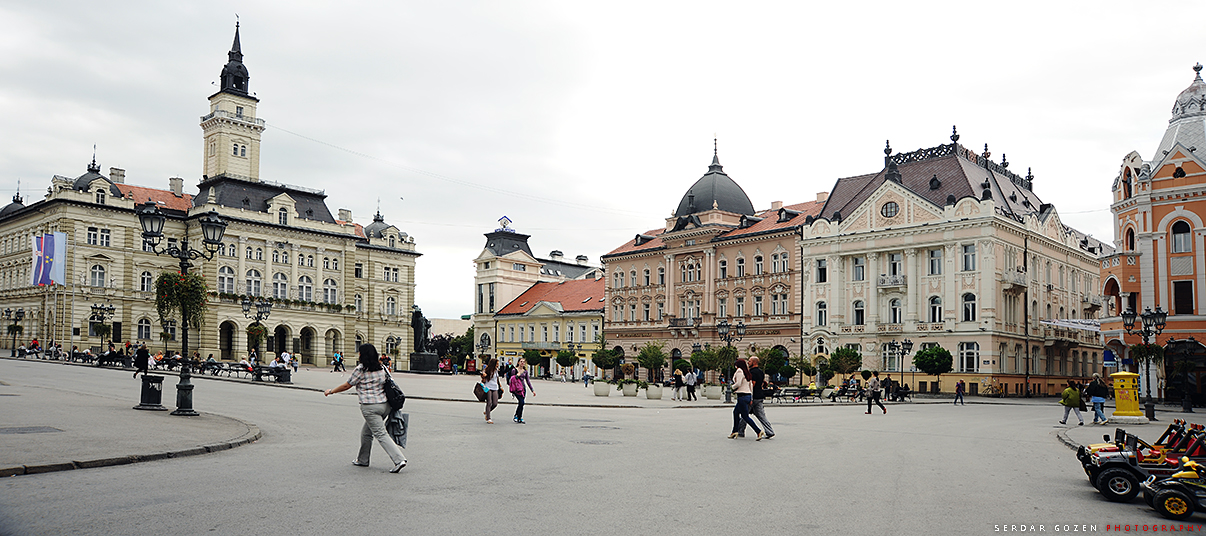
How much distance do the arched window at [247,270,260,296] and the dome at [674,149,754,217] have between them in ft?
133

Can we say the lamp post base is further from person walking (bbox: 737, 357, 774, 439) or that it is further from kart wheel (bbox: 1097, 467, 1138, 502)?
kart wheel (bbox: 1097, 467, 1138, 502)

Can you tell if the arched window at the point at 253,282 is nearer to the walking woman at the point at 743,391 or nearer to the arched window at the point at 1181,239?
the arched window at the point at 1181,239

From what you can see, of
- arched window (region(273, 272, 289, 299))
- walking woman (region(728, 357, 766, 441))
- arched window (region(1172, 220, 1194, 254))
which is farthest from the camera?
arched window (region(273, 272, 289, 299))

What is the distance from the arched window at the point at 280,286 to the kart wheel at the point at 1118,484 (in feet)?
280

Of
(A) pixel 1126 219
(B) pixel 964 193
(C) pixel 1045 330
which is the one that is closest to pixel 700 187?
(B) pixel 964 193

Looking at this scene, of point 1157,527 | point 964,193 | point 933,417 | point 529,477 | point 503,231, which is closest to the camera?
point 1157,527

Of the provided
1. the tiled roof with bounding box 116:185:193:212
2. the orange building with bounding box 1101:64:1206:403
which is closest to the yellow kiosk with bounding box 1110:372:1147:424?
the orange building with bounding box 1101:64:1206:403

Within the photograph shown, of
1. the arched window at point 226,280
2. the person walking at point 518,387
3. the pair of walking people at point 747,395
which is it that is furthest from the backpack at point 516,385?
the arched window at point 226,280

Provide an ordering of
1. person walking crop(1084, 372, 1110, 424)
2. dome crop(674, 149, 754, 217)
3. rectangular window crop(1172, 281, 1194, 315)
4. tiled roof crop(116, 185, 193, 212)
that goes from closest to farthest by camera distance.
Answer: person walking crop(1084, 372, 1110, 424) → rectangular window crop(1172, 281, 1194, 315) → dome crop(674, 149, 754, 217) → tiled roof crop(116, 185, 193, 212)

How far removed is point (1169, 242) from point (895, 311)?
18.3 m

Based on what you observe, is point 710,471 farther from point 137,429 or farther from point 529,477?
point 137,429

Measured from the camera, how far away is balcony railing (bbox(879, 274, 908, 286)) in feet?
196

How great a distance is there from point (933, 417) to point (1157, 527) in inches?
892

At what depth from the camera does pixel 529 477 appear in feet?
37.7
